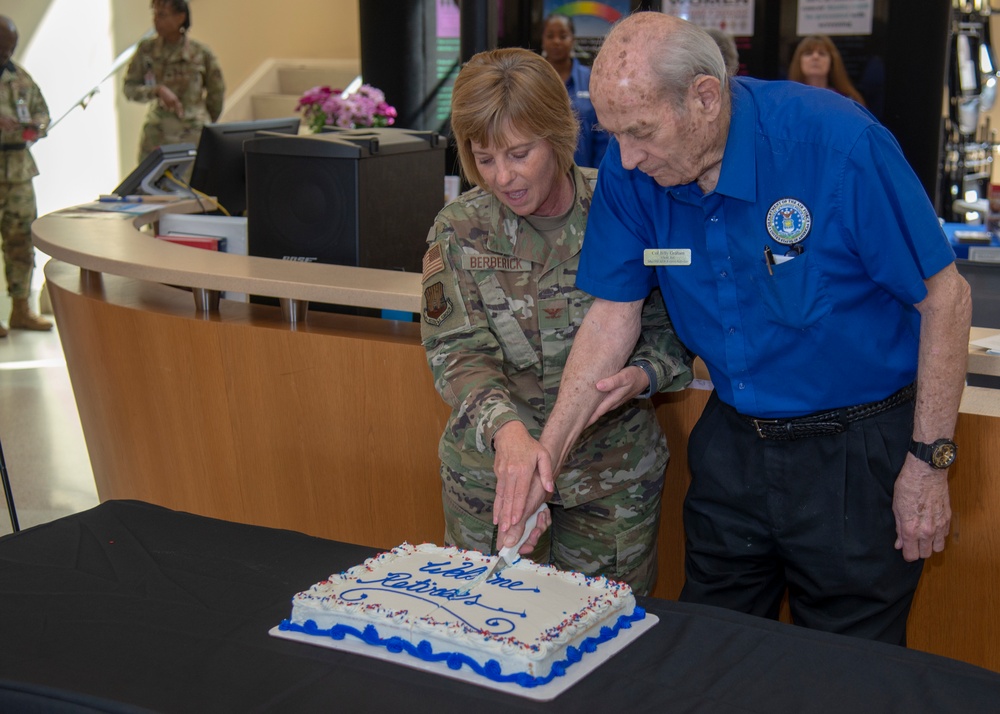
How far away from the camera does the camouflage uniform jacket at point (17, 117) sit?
6.42 m

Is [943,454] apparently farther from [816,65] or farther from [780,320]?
[816,65]

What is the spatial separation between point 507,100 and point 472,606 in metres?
0.77

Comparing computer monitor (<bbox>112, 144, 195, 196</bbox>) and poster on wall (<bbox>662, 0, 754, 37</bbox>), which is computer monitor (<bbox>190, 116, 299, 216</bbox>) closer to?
computer monitor (<bbox>112, 144, 195, 196</bbox>)

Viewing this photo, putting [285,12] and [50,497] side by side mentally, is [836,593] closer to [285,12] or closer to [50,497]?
[50,497]

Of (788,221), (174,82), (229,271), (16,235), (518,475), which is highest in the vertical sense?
(174,82)

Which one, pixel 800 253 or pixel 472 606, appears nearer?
pixel 472 606

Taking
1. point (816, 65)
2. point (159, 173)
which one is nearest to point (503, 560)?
point (159, 173)

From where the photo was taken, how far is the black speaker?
292 cm

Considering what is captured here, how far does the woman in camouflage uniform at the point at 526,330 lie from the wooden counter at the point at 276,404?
1.09 ft

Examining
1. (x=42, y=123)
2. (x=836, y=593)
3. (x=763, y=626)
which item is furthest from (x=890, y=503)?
(x=42, y=123)

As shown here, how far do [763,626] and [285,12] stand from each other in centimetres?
1051

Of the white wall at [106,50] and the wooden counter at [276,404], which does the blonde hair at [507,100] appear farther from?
the white wall at [106,50]

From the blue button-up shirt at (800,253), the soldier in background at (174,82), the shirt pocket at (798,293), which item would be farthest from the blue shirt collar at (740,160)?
the soldier in background at (174,82)

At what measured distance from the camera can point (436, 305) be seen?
181 cm
